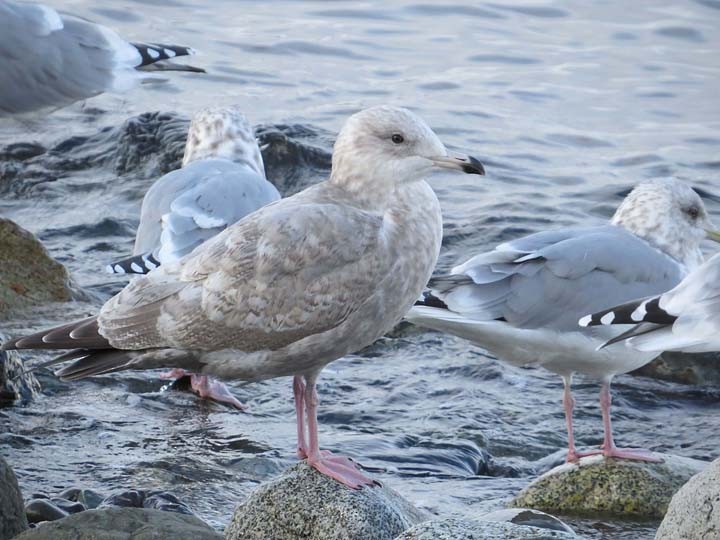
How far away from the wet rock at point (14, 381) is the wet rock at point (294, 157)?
483 cm

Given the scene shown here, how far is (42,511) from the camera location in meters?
5.27

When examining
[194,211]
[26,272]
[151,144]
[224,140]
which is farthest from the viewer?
[151,144]

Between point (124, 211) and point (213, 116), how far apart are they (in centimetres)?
195

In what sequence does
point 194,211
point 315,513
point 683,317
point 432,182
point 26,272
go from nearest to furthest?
point 683,317 → point 315,513 → point 194,211 → point 26,272 → point 432,182

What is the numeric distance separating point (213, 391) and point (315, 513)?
224cm

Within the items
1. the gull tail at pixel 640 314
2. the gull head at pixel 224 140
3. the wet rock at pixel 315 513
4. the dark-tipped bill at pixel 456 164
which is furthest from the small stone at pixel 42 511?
the gull head at pixel 224 140

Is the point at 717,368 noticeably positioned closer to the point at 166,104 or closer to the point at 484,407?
the point at 484,407

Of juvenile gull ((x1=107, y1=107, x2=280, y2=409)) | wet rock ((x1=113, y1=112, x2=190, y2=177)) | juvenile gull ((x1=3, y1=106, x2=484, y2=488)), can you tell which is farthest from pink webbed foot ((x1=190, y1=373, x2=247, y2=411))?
wet rock ((x1=113, y1=112, x2=190, y2=177))

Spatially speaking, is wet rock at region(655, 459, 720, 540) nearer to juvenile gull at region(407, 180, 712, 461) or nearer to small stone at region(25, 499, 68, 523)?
juvenile gull at region(407, 180, 712, 461)

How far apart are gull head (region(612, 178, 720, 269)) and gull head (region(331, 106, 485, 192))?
195 centimetres

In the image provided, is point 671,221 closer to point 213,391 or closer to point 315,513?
point 213,391

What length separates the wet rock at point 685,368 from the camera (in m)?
8.04

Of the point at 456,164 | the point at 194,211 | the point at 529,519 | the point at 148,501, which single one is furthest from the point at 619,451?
the point at 194,211

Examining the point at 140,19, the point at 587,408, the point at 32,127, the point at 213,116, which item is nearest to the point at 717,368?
the point at 587,408
